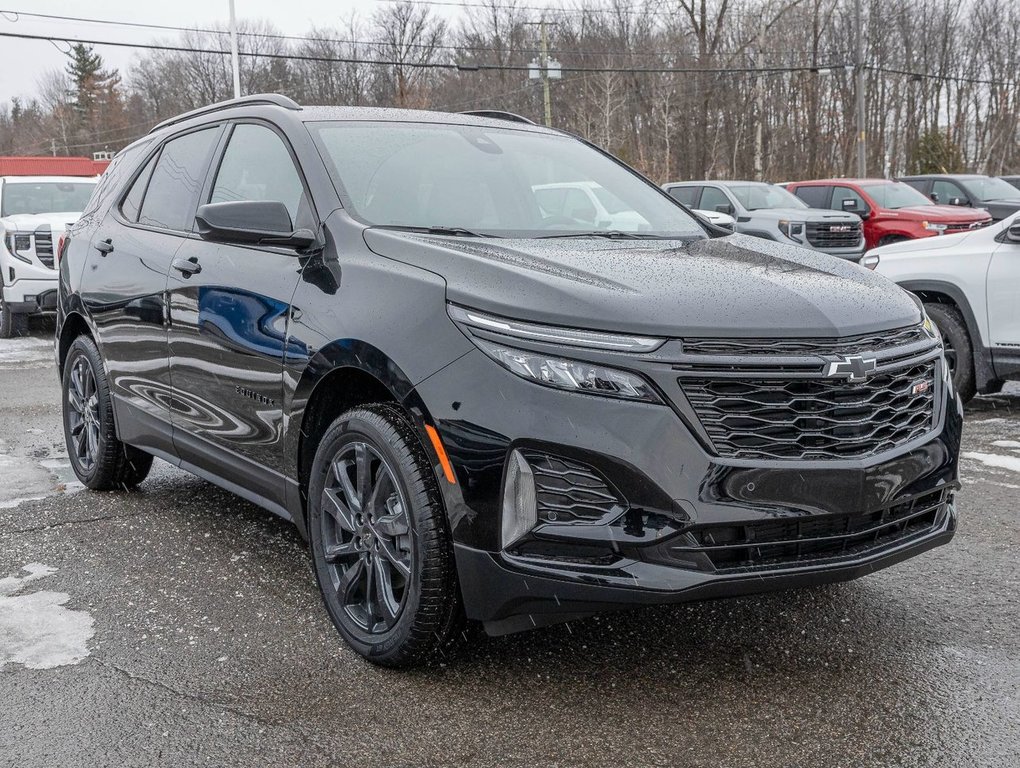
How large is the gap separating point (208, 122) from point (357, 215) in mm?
1424

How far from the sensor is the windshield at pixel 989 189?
19952 millimetres

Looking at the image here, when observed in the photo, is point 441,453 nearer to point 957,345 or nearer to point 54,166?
point 957,345

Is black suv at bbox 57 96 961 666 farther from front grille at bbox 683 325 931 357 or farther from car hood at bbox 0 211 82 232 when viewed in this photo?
car hood at bbox 0 211 82 232

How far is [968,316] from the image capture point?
7105 mm

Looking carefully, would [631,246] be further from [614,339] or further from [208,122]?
[208,122]

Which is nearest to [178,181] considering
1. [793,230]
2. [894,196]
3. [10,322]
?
[10,322]

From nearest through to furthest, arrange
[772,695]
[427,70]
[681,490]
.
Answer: [681,490] → [772,695] → [427,70]

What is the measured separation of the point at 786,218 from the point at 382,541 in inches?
623

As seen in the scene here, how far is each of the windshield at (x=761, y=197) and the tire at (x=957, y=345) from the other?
11.6 meters

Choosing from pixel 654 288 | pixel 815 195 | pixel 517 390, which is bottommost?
pixel 517 390

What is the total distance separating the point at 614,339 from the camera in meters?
2.71

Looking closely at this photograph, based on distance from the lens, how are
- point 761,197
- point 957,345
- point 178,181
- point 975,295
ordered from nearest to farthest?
point 178,181 → point 975,295 → point 957,345 → point 761,197

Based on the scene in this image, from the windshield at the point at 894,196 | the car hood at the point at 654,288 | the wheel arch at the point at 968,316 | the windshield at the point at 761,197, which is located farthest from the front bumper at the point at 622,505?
the windshield at the point at 894,196

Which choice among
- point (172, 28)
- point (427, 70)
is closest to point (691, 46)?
point (427, 70)
